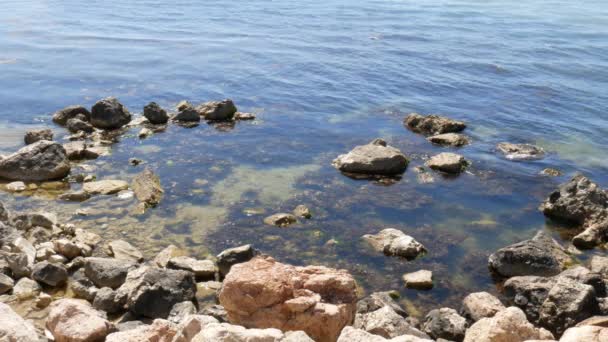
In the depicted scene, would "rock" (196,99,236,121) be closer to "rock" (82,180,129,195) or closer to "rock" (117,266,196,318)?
"rock" (82,180,129,195)

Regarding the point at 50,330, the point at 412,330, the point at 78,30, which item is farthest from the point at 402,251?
the point at 78,30

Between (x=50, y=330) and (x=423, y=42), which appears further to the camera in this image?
(x=423, y=42)

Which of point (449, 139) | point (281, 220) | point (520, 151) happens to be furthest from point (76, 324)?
point (520, 151)

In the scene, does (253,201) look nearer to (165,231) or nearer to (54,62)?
(165,231)

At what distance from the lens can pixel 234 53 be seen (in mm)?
46656

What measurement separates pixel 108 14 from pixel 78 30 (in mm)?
9131

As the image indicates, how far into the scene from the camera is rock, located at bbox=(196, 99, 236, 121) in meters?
30.9

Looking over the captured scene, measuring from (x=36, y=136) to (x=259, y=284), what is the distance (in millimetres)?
18102

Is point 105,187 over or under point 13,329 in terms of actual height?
under

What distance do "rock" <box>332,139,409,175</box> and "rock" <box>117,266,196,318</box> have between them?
10.6 metres

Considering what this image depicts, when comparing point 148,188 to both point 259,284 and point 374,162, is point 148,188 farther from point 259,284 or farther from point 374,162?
point 259,284

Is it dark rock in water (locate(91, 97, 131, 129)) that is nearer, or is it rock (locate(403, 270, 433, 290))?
rock (locate(403, 270, 433, 290))

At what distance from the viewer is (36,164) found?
22.6 metres

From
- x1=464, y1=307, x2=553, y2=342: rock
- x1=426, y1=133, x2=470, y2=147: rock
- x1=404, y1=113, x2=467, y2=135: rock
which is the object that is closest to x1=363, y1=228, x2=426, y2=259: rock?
x1=464, y1=307, x2=553, y2=342: rock
